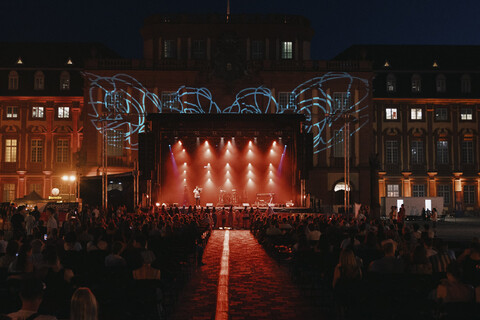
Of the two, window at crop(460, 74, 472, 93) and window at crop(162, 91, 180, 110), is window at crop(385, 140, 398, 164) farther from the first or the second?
window at crop(162, 91, 180, 110)

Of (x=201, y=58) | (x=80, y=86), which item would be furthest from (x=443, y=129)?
(x=80, y=86)

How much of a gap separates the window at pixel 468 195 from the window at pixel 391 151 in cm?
710

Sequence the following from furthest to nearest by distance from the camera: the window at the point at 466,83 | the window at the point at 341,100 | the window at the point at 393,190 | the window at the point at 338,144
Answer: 1. the window at the point at 466,83
2. the window at the point at 393,190
3. the window at the point at 338,144
4. the window at the point at 341,100

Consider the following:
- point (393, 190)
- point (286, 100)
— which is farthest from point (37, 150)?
point (393, 190)

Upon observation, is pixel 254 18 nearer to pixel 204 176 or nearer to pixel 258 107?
pixel 258 107

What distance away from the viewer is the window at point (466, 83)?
52.0 metres

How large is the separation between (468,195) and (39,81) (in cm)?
4188

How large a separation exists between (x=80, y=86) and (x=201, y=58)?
11625 millimetres

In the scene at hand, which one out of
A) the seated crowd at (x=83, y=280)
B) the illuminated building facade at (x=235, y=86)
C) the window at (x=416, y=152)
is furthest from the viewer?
the window at (x=416, y=152)

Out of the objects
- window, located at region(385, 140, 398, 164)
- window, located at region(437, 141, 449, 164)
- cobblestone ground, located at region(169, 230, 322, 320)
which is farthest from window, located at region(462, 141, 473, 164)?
cobblestone ground, located at region(169, 230, 322, 320)

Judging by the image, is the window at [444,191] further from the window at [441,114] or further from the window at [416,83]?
the window at [416,83]

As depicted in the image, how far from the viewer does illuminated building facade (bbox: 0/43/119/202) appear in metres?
49.1

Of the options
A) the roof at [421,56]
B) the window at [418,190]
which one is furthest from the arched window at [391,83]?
the window at [418,190]

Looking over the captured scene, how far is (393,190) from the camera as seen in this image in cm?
5050
